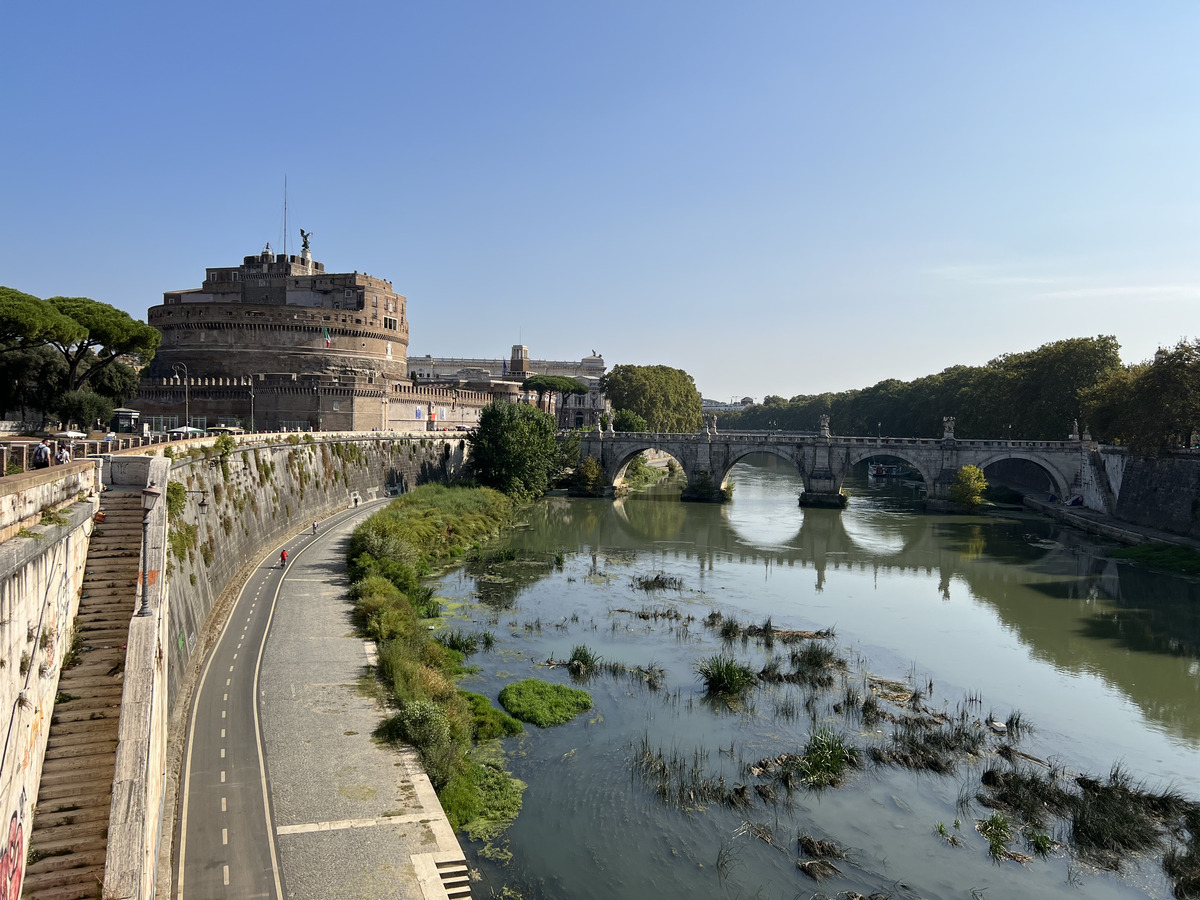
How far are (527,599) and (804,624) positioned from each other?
8.80 meters

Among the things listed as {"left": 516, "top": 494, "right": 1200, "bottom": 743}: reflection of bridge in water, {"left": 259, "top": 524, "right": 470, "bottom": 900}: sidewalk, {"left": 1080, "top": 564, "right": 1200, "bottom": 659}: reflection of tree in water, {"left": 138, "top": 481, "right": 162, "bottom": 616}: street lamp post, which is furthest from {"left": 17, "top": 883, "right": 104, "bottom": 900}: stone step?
{"left": 1080, "top": 564, "right": 1200, "bottom": 659}: reflection of tree in water

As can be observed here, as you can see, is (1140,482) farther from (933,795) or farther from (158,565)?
(158,565)

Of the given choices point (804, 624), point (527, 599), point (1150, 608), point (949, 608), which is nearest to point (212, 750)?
point (527, 599)

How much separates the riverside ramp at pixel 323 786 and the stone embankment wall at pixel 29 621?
2.55m

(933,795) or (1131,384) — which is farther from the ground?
(1131,384)

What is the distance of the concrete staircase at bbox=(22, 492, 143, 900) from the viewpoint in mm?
9219

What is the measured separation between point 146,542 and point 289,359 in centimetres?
4887

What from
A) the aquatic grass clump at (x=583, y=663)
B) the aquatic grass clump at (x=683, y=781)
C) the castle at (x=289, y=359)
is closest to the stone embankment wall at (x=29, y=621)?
the aquatic grass clump at (x=683, y=781)

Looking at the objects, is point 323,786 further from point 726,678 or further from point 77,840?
point 726,678

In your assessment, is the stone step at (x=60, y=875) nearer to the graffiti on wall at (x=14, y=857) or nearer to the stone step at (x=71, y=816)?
the graffiti on wall at (x=14, y=857)

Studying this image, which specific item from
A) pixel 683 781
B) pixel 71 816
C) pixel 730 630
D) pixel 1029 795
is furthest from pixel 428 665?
pixel 1029 795

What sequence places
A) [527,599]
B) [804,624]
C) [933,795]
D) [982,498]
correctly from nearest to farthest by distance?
[933,795]
[804,624]
[527,599]
[982,498]

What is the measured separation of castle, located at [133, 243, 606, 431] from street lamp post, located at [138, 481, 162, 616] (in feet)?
93.7

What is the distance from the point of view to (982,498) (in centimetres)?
5541
